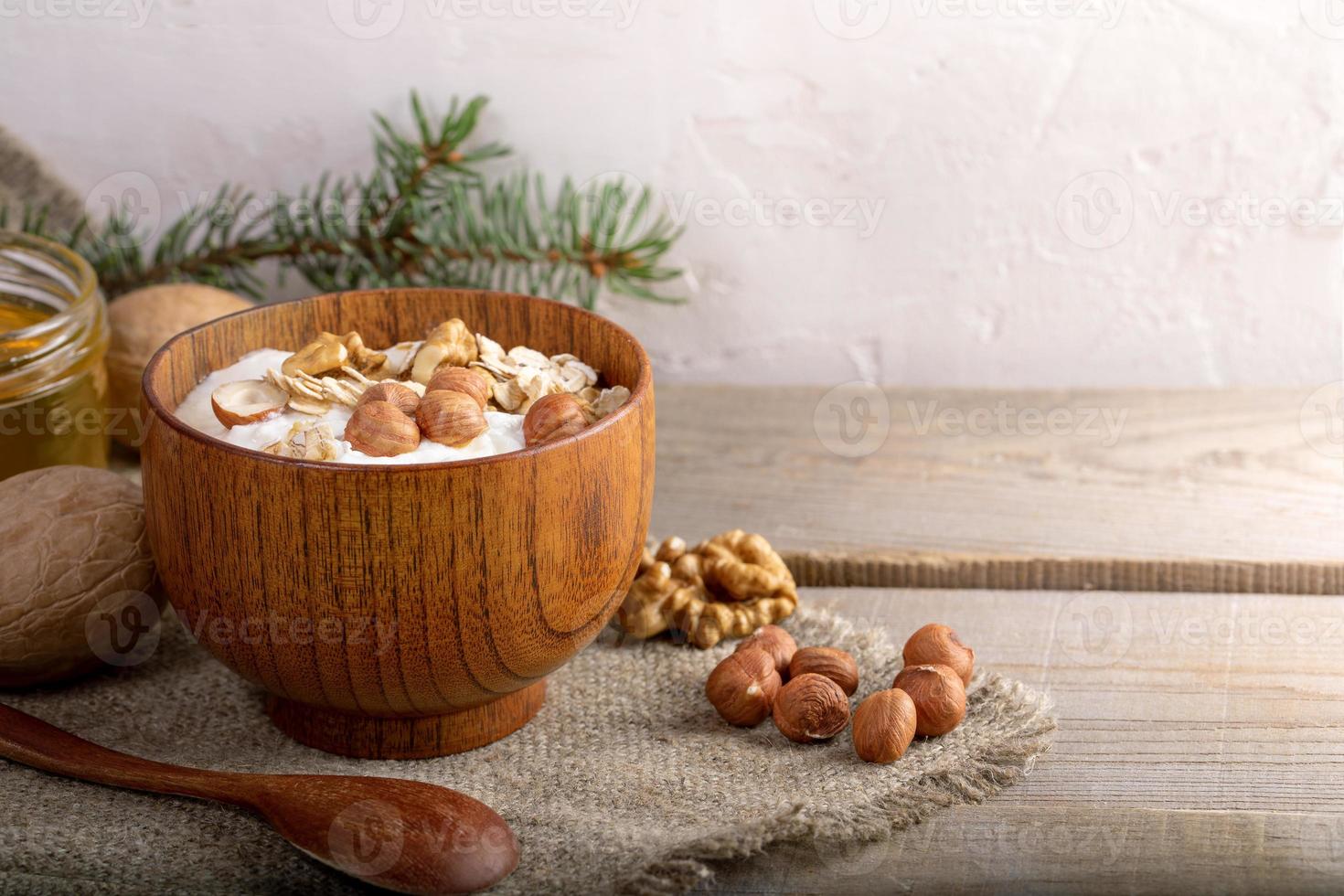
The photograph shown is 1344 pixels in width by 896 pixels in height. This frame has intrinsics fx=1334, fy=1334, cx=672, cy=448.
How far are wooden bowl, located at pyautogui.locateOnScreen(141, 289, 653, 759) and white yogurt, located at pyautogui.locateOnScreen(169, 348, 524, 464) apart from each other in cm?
2

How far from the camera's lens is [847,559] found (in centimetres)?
101

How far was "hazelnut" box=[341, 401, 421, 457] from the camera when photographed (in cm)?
71

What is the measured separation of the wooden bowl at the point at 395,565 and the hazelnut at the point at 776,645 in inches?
4.4

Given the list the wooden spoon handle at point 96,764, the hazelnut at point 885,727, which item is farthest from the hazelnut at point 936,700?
the wooden spoon handle at point 96,764

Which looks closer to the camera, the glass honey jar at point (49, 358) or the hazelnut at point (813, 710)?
the hazelnut at point (813, 710)

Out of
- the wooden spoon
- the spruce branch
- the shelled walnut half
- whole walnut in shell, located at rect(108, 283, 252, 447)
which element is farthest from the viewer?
the spruce branch

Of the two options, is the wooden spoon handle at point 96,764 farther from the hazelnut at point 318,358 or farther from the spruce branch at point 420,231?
the spruce branch at point 420,231

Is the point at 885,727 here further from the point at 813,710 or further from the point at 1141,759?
the point at 1141,759

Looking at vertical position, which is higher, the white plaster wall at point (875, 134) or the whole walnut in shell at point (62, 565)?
the white plaster wall at point (875, 134)

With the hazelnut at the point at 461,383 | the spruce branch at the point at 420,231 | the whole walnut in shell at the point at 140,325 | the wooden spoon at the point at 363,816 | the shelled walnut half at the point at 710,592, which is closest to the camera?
the wooden spoon at the point at 363,816

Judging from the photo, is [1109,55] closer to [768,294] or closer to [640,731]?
[768,294]

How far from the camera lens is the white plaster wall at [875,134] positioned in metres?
1.24

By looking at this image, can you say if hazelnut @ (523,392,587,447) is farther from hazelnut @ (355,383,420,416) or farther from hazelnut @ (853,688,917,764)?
hazelnut @ (853,688,917,764)

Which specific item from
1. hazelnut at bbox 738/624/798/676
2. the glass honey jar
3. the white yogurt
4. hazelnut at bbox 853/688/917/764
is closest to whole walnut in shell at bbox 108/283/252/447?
the glass honey jar
